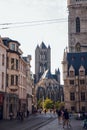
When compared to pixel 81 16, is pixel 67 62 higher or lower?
lower

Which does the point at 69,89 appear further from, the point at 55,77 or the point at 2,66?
the point at 55,77

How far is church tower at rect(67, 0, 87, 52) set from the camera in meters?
103

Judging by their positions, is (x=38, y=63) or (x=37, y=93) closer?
(x=37, y=93)

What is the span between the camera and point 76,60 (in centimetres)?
9244

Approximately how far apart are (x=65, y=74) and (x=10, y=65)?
35.3 m

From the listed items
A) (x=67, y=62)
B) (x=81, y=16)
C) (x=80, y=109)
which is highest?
(x=81, y=16)

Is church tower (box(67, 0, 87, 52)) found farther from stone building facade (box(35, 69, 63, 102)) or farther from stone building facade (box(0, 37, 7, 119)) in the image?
stone building facade (box(35, 69, 63, 102))

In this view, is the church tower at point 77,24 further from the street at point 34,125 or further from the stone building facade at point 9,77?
the street at point 34,125

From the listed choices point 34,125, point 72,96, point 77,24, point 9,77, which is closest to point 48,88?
point 77,24

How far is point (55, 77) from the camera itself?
190250 millimetres

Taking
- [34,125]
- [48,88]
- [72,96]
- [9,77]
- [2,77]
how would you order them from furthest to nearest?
[48,88], [72,96], [9,77], [2,77], [34,125]

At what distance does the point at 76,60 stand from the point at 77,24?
17.2 metres

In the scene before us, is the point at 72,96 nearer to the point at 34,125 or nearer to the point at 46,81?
Result: the point at 34,125

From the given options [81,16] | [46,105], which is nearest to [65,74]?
[81,16]
